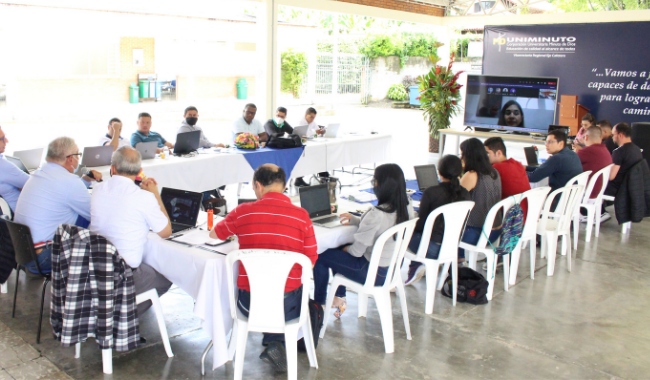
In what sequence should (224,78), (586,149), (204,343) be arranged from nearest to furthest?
(204,343), (586,149), (224,78)

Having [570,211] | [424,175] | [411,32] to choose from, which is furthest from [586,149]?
[411,32]

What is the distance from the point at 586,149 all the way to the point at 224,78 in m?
14.8

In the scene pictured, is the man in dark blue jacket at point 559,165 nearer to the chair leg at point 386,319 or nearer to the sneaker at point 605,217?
the sneaker at point 605,217

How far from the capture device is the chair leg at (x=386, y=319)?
3.46 metres

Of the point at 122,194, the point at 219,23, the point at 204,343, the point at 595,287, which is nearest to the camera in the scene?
the point at 122,194

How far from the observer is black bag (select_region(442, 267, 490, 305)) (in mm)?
4250

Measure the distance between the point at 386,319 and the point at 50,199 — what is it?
2.21 metres

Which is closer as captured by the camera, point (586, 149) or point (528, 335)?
point (528, 335)

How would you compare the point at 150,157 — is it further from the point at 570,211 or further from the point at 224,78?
the point at 224,78

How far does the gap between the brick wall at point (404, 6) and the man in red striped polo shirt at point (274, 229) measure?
844cm

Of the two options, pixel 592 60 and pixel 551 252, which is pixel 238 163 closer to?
pixel 551 252

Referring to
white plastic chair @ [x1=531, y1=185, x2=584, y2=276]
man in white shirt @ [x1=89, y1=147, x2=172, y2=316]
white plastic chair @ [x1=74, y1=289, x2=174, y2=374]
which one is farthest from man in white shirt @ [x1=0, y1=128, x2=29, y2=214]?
white plastic chair @ [x1=531, y1=185, x2=584, y2=276]

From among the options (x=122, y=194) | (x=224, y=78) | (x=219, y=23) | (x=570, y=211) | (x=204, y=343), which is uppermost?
(x=219, y=23)

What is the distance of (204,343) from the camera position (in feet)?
11.6
